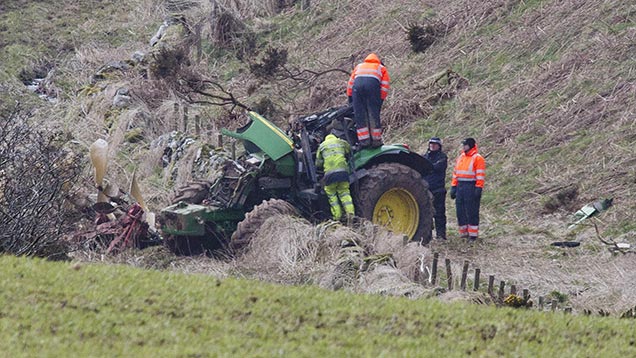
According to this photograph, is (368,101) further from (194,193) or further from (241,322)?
(241,322)

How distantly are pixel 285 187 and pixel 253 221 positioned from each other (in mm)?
1376

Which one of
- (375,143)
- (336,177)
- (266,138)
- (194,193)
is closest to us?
(336,177)

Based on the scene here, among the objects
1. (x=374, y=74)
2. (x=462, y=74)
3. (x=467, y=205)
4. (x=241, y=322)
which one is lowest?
(x=241, y=322)

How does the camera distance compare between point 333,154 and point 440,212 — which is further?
point 440,212

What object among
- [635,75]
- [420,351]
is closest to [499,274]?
[420,351]

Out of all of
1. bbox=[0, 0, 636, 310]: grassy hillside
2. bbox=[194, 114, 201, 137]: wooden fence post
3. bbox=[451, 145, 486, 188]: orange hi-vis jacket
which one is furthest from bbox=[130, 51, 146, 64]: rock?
bbox=[451, 145, 486, 188]: orange hi-vis jacket

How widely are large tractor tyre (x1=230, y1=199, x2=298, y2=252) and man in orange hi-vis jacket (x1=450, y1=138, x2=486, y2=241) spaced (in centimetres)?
368

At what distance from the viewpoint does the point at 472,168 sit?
60.5 feet

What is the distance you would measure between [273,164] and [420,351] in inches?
316

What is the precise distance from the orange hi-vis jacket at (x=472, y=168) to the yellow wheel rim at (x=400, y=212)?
1.64m

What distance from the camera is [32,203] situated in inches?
561

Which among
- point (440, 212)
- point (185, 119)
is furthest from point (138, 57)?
point (440, 212)

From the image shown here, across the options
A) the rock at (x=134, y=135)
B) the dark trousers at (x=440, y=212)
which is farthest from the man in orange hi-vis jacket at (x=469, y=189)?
the rock at (x=134, y=135)

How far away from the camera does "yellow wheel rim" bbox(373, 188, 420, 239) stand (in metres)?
16.9
